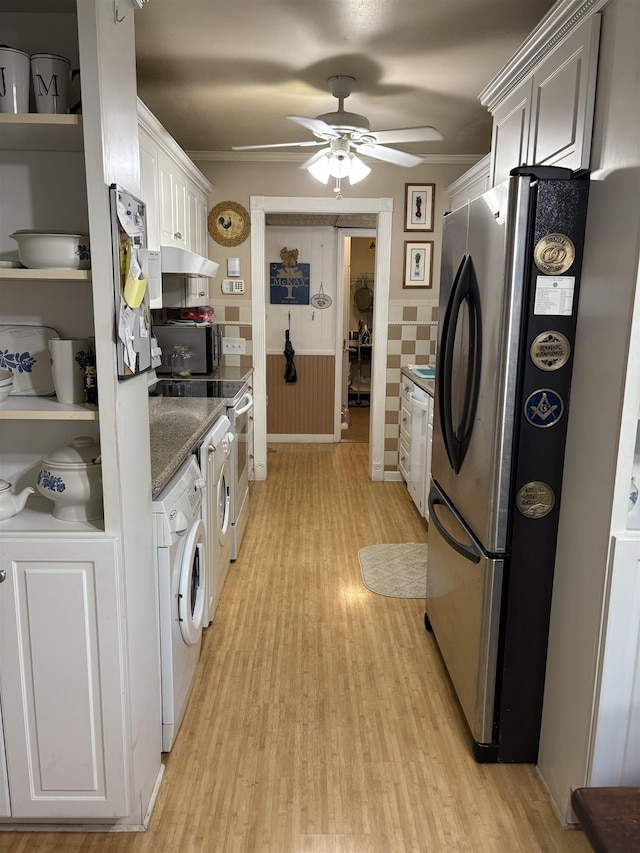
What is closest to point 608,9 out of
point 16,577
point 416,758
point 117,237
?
point 117,237

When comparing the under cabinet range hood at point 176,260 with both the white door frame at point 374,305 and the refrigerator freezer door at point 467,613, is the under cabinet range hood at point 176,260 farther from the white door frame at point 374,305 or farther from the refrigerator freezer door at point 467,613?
the refrigerator freezer door at point 467,613

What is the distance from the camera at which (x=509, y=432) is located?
1767 millimetres

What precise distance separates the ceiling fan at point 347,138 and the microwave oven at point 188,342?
1280 millimetres

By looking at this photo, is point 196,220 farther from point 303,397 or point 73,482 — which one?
point 73,482

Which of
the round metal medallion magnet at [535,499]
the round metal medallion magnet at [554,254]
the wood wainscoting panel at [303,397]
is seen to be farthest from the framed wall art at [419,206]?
the round metal medallion magnet at [535,499]

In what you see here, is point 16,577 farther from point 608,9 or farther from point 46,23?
point 608,9

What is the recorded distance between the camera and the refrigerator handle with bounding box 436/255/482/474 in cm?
197

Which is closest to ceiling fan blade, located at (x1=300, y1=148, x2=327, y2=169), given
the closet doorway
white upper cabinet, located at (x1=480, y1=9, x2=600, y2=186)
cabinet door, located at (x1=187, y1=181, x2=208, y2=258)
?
white upper cabinet, located at (x1=480, y1=9, x2=600, y2=186)

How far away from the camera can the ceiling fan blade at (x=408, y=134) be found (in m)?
2.77

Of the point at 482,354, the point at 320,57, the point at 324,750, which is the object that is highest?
the point at 320,57

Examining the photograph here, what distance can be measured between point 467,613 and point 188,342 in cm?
266

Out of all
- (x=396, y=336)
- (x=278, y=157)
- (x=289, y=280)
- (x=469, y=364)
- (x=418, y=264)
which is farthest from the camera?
(x=289, y=280)

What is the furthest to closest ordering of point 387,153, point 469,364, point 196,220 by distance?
point 196,220 < point 387,153 < point 469,364

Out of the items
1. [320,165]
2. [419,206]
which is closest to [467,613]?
[320,165]
